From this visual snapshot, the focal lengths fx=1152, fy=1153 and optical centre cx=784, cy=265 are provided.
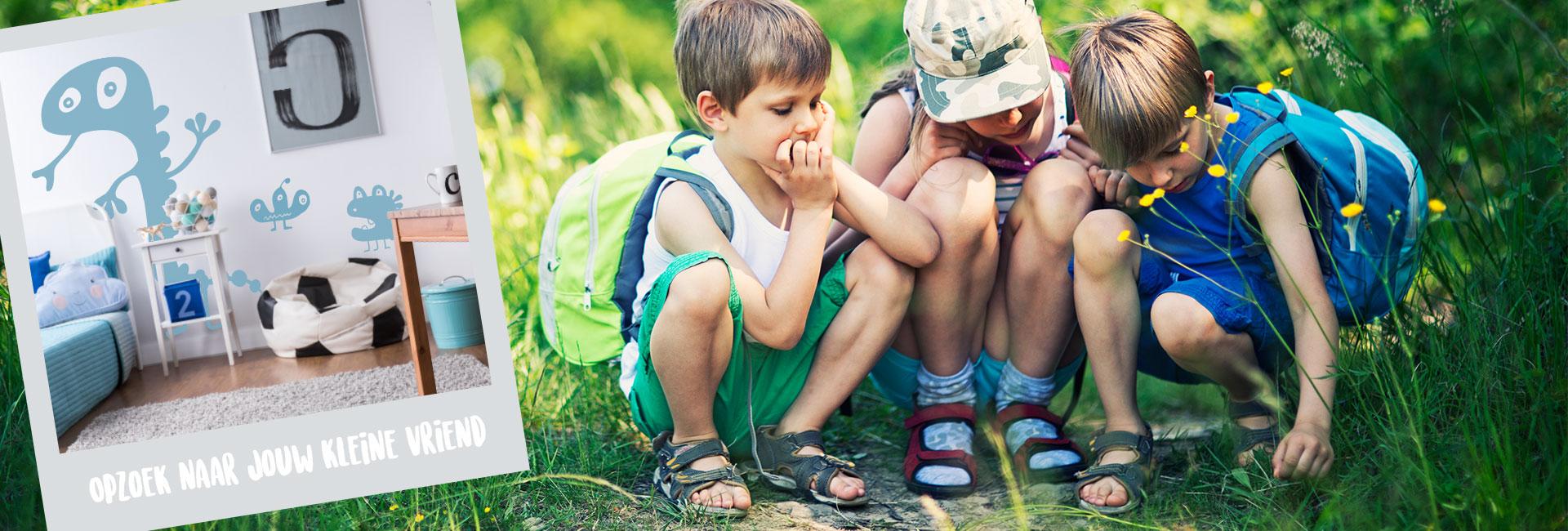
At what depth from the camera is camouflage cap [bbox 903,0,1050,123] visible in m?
2.06

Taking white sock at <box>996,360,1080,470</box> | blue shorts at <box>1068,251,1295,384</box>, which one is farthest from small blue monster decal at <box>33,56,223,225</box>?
blue shorts at <box>1068,251,1295,384</box>

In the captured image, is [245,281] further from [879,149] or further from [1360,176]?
[1360,176]

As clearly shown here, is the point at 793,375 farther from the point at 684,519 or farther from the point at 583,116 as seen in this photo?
the point at 583,116

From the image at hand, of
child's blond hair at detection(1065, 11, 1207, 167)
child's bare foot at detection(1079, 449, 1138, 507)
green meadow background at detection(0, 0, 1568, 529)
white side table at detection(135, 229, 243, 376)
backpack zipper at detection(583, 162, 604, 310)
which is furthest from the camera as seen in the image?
backpack zipper at detection(583, 162, 604, 310)

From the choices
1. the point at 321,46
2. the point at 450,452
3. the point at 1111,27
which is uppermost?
the point at 321,46

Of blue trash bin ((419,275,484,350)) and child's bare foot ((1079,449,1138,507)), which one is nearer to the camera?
child's bare foot ((1079,449,1138,507))

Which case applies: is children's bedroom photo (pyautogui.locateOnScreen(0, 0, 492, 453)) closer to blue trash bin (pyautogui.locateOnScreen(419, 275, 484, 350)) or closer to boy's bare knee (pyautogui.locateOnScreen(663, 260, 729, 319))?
blue trash bin (pyautogui.locateOnScreen(419, 275, 484, 350))

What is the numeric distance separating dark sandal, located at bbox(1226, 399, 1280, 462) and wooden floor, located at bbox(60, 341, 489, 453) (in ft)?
4.76

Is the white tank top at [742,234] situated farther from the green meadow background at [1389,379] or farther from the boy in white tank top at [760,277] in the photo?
the green meadow background at [1389,379]

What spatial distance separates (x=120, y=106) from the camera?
88.4 inches

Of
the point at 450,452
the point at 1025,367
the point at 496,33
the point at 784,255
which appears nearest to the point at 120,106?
the point at 450,452

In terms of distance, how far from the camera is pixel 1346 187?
2061 mm

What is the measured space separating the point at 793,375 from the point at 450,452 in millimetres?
685

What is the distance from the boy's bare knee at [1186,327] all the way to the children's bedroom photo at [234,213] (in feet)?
4.22
